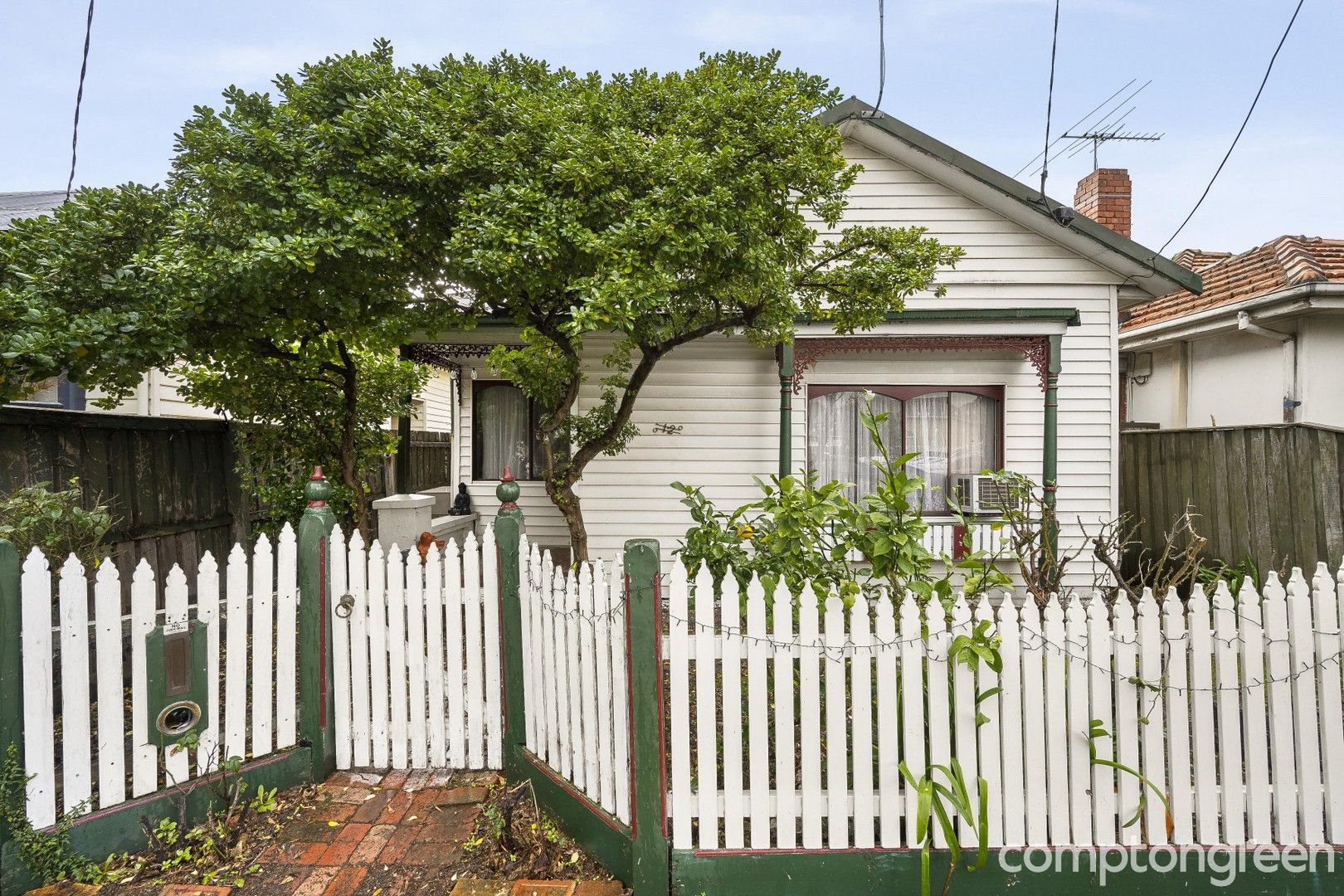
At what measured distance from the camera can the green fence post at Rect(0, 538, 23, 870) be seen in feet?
9.36

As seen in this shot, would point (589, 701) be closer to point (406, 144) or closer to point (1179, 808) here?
point (1179, 808)

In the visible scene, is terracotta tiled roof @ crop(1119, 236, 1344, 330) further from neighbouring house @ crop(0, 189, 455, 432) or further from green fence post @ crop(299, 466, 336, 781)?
neighbouring house @ crop(0, 189, 455, 432)

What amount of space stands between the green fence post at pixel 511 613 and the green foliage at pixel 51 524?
98.4 inches

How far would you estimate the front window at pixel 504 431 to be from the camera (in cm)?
895

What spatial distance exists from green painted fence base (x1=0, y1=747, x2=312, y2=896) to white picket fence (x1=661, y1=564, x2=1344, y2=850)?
2.37 meters

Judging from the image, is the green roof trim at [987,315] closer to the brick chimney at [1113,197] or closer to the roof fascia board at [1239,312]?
the roof fascia board at [1239,312]

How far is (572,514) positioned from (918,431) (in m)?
4.41

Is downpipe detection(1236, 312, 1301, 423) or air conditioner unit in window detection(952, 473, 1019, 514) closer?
air conditioner unit in window detection(952, 473, 1019, 514)

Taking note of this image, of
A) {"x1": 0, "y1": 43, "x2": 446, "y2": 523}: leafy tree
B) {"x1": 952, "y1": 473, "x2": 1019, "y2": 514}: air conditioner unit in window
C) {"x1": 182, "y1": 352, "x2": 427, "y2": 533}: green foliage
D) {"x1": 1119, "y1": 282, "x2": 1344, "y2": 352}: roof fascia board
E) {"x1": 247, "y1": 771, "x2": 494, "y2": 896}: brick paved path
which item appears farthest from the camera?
{"x1": 952, "y1": 473, "x2": 1019, "y2": 514}: air conditioner unit in window

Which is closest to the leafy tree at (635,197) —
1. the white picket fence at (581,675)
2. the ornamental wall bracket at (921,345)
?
the ornamental wall bracket at (921,345)

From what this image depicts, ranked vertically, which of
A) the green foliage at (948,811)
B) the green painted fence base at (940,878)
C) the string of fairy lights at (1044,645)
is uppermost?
the string of fairy lights at (1044,645)

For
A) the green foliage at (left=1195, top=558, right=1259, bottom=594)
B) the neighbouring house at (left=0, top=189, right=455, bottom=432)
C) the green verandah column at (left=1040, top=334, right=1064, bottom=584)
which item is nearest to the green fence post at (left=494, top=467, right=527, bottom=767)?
the neighbouring house at (left=0, top=189, right=455, bottom=432)

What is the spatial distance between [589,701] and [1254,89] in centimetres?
928

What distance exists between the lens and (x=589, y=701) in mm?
3043
